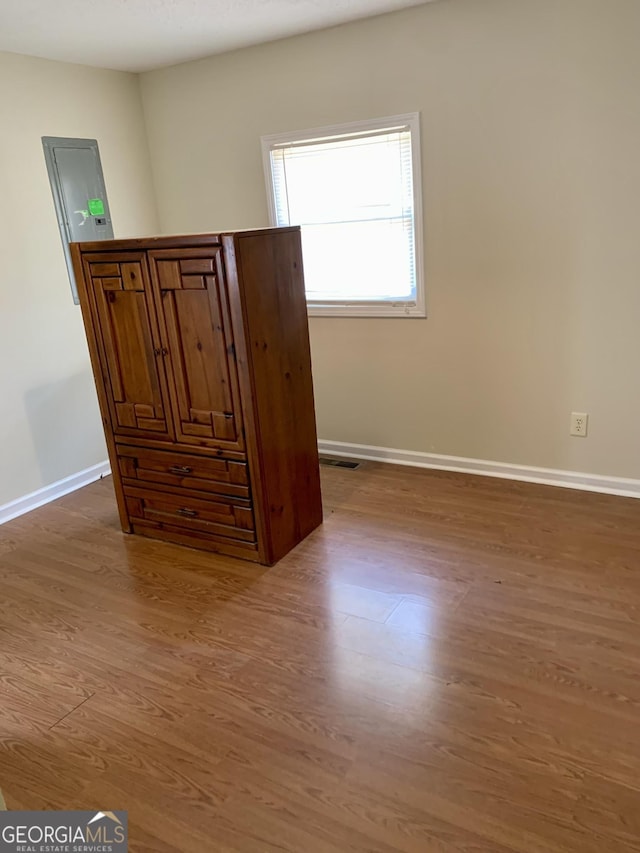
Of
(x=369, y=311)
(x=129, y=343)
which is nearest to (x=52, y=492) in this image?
(x=129, y=343)

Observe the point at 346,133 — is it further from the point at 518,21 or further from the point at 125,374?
the point at 125,374

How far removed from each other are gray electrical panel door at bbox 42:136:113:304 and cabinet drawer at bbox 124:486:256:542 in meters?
1.47

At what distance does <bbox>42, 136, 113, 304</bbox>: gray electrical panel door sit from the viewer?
363 cm

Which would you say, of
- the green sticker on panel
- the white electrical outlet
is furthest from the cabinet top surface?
the white electrical outlet

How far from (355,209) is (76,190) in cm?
168

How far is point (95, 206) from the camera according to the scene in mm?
3893

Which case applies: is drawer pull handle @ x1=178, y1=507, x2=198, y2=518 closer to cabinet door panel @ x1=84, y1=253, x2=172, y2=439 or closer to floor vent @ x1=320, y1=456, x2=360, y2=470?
cabinet door panel @ x1=84, y1=253, x2=172, y2=439

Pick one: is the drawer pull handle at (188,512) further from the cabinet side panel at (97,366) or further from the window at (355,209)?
the window at (355,209)

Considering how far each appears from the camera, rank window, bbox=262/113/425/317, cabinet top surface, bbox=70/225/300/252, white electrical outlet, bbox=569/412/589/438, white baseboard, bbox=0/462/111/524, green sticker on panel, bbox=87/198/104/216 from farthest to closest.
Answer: green sticker on panel, bbox=87/198/104/216
white baseboard, bbox=0/462/111/524
window, bbox=262/113/425/317
white electrical outlet, bbox=569/412/589/438
cabinet top surface, bbox=70/225/300/252

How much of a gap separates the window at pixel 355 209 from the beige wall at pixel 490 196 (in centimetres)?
8

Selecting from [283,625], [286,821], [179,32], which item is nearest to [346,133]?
[179,32]

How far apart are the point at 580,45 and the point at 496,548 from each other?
2296 mm

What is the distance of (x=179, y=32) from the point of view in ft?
10.6

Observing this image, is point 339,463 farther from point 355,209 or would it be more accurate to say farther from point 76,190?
point 76,190
